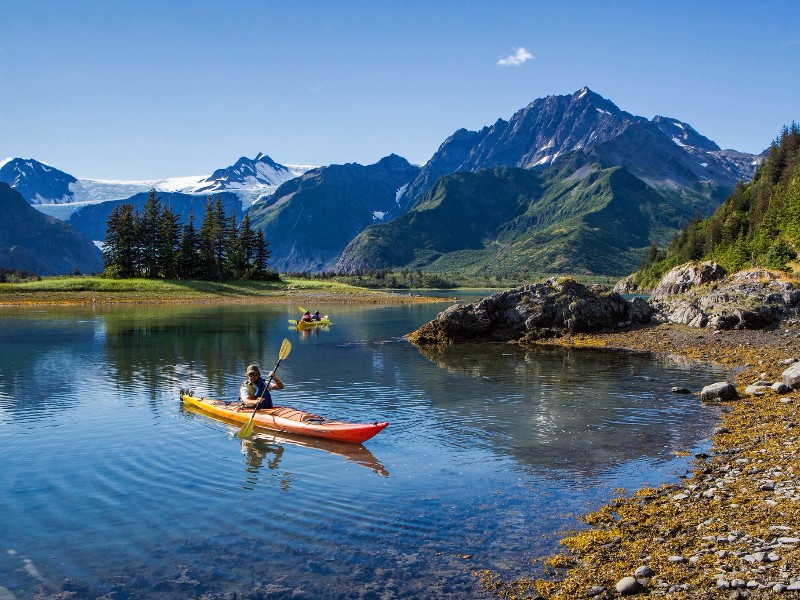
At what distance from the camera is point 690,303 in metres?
64.0

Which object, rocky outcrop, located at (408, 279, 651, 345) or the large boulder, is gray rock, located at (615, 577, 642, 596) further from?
the large boulder

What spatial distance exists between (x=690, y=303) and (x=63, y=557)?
62391 mm

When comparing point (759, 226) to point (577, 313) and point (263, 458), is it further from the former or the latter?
point (263, 458)

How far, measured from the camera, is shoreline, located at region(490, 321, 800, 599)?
37.8ft

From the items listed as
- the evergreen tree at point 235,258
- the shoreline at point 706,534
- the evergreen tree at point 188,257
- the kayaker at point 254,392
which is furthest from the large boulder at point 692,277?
the shoreline at point 706,534

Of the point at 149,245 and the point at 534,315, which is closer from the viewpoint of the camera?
the point at 534,315

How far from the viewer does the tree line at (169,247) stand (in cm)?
13662

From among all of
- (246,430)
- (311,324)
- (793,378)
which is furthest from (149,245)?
(793,378)

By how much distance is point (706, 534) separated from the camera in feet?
44.8

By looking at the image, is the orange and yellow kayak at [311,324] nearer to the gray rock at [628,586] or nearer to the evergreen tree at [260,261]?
the gray rock at [628,586]

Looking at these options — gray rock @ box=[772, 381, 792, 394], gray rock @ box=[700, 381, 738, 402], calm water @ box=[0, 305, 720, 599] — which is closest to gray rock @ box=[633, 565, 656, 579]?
calm water @ box=[0, 305, 720, 599]

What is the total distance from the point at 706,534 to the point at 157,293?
4970 inches

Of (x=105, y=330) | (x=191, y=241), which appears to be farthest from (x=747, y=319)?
(x=191, y=241)

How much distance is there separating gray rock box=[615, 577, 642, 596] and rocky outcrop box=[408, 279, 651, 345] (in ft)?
156
